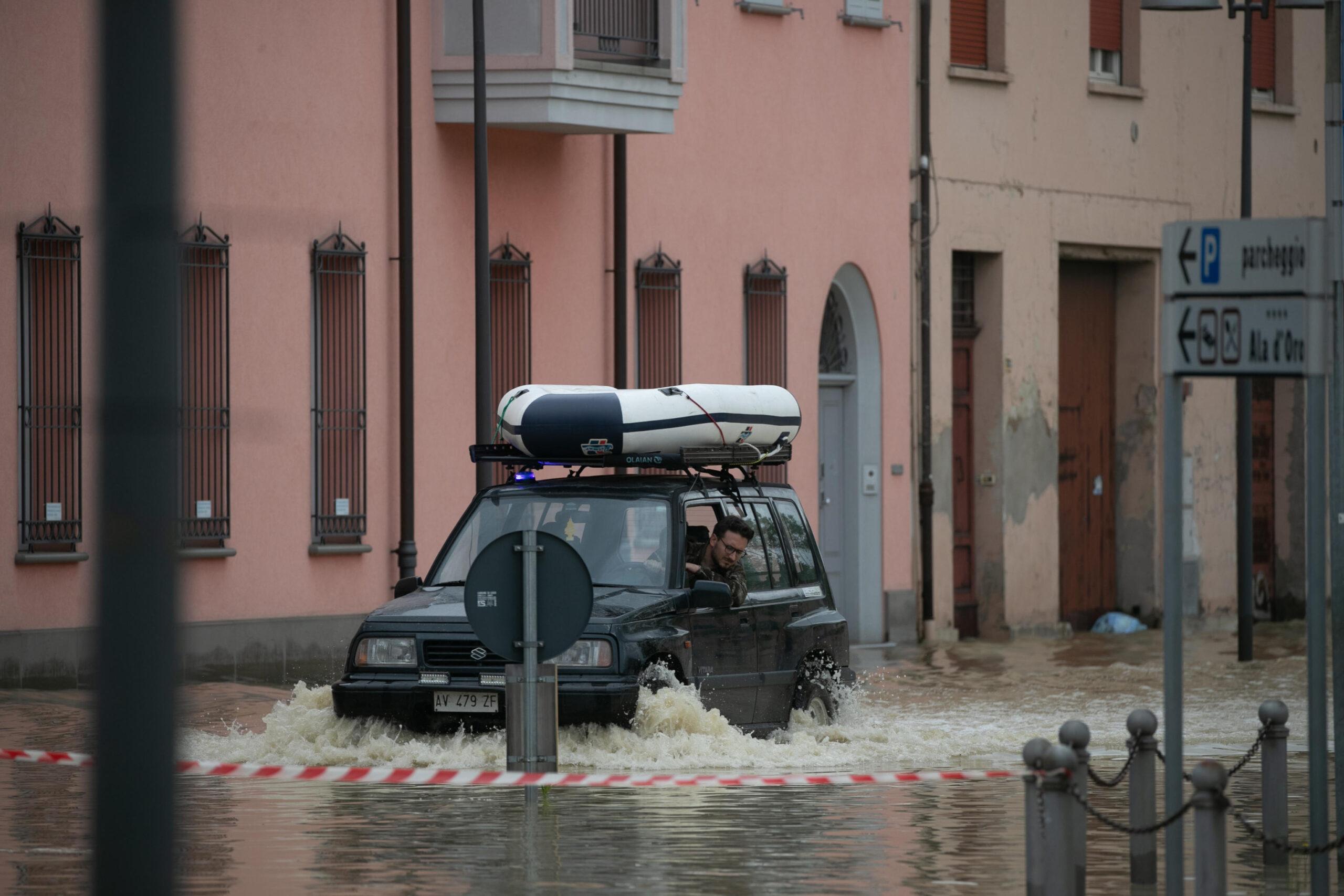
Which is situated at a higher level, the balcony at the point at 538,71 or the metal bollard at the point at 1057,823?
the balcony at the point at 538,71

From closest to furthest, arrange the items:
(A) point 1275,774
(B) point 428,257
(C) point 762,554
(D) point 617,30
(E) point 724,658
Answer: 1. (A) point 1275,774
2. (E) point 724,658
3. (C) point 762,554
4. (B) point 428,257
5. (D) point 617,30

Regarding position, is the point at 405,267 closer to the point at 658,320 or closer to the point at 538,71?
the point at 538,71

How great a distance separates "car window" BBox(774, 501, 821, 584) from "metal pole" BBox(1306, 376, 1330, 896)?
647 centimetres

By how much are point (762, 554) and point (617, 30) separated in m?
9.77

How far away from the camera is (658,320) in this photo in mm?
24641

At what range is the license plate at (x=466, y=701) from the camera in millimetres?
12930

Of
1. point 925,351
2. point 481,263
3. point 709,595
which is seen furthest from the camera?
point 925,351

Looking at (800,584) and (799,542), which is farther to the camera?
(799,542)

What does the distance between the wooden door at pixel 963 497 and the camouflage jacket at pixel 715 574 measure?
14675 millimetres

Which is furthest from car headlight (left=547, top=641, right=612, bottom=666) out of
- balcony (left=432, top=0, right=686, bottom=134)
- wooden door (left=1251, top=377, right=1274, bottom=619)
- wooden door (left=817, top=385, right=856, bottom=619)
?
wooden door (left=1251, top=377, right=1274, bottom=619)

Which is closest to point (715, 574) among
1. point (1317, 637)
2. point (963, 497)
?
point (1317, 637)

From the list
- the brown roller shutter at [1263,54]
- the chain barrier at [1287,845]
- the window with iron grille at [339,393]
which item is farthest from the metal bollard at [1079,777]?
the brown roller shutter at [1263,54]

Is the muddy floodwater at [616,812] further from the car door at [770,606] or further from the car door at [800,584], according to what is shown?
the car door at [800,584]

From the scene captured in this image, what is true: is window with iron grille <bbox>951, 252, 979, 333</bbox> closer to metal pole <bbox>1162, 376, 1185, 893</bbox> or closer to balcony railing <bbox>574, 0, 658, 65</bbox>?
balcony railing <bbox>574, 0, 658, 65</bbox>
